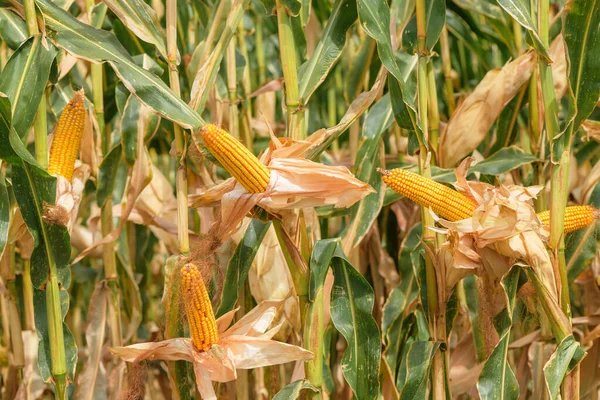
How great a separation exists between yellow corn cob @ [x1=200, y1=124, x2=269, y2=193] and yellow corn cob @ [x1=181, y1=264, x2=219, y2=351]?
0.82ft

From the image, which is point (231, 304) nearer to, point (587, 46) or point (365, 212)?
point (365, 212)

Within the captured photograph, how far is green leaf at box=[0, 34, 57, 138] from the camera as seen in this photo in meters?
1.93

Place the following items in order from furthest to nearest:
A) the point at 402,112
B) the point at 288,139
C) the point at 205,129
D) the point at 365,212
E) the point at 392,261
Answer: the point at 392,261 → the point at 365,212 → the point at 402,112 → the point at 288,139 → the point at 205,129

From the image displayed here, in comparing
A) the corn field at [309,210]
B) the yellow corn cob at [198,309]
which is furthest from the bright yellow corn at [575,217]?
the yellow corn cob at [198,309]

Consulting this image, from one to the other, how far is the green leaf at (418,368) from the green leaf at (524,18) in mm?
845

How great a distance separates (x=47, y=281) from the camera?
2.05 metres

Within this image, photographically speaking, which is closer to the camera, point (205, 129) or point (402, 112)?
point (205, 129)

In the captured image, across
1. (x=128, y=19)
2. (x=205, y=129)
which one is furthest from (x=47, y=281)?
(x=128, y=19)

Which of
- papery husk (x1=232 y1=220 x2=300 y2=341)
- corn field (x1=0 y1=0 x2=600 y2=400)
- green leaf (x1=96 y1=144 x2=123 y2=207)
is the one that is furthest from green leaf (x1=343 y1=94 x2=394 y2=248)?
green leaf (x1=96 y1=144 x2=123 y2=207)

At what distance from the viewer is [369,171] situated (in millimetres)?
2463

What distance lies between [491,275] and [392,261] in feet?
3.18

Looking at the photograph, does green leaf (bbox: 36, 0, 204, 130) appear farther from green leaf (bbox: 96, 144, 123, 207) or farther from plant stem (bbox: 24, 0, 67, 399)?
green leaf (bbox: 96, 144, 123, 207)

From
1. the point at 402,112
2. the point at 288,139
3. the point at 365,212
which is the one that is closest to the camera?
the point at 288,139

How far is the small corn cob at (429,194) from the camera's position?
1.97 m
